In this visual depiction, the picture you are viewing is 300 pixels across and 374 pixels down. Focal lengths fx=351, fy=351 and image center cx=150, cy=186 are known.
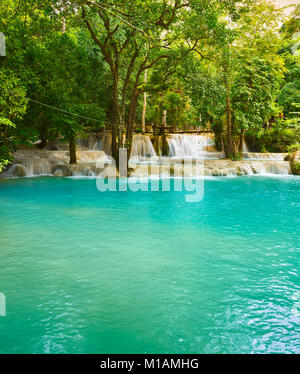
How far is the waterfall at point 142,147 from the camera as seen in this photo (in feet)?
84.2

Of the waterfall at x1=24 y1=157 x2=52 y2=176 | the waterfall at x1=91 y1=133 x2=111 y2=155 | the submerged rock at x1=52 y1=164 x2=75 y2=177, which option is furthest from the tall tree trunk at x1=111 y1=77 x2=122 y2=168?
the waterfall at x1=91 y1=133 x2=111 y2=155

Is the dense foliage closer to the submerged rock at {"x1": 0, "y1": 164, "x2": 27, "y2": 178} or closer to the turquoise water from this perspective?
the submerged rock at {"x1": 0, "y1": 164, "x2": 27, "y2": 178}

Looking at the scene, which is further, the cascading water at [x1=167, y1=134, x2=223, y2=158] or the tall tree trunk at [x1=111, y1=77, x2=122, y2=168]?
the cascading water at [x1=167, y1=134, x2=223, y2=158]

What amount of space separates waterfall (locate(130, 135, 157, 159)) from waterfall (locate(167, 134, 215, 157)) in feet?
5.05

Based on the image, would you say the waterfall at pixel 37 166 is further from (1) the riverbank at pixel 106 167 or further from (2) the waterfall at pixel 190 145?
(2) the waterfall at pixel 190 145

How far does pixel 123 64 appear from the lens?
20.0 m

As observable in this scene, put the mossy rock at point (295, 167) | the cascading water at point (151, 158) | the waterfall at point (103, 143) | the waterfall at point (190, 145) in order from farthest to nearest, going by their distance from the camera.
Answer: the waterfall at point (190, 145)
the waterfall at point (103, 143)
the mossy rock at point (295, 167)
the cascading water at point (151, 158)

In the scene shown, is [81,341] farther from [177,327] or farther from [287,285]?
[287,285]

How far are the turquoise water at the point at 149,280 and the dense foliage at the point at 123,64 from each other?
14.8ft

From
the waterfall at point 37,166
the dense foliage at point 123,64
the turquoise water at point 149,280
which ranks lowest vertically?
the turquoise water at point 149,280

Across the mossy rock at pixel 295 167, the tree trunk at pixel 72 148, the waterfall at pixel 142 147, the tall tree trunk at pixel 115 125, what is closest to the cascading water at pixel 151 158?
the waterfall at pixel 142 147

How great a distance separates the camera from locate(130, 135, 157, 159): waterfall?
84.2 ft

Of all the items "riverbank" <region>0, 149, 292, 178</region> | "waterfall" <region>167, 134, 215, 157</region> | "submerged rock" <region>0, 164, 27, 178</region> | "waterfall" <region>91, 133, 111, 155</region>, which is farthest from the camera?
"waterfall" <region>167, 134, 215, 157</region>

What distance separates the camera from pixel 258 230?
809cm
